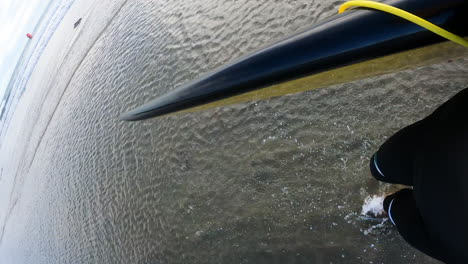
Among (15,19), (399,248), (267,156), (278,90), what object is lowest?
(399,248)

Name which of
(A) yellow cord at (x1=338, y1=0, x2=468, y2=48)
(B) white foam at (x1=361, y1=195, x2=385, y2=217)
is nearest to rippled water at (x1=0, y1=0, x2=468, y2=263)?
(B) white foam at (x1=361, y1=195, x2=385, y2=217)

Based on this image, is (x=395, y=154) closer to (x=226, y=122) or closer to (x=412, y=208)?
(x=412, y=208)

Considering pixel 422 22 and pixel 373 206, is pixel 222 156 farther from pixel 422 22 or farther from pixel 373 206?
pixel 422 22

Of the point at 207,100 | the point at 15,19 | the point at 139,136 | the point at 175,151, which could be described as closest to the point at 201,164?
the point at 175,151

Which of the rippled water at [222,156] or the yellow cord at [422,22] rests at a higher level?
the yellow cord at [422,22]

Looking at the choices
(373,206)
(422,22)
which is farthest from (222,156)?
(422,22)

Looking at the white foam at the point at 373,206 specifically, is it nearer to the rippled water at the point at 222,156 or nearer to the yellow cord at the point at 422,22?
the rippled water at the point at 222,156

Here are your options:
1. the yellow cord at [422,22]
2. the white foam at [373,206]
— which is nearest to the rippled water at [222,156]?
the white foam at [373,206]

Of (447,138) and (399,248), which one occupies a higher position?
(447,138)

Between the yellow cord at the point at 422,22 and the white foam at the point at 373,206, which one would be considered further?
the white foam at the point at 373,206
